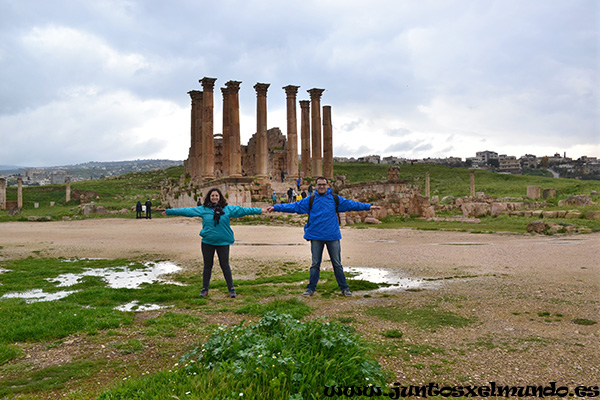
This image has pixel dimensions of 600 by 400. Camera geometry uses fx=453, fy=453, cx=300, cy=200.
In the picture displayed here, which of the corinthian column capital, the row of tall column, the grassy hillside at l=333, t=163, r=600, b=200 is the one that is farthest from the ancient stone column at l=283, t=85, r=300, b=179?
the grassy hillside at l=333, t=163, r=600, b=200

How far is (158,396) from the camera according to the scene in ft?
12.6

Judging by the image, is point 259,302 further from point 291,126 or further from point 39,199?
point 39,199

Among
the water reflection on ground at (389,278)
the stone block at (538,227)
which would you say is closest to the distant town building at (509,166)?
the stone block at (538,227)

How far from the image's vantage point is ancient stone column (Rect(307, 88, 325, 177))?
41312mm

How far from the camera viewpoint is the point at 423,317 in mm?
6715

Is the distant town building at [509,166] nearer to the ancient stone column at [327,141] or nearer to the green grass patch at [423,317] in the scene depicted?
the ancient stone column at [327,141]

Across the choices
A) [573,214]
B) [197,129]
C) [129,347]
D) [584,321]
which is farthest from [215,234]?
[197,129]

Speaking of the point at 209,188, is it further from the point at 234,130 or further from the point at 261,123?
the point at 261,123

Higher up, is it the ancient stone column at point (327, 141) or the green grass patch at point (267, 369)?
the ancient stone column at point (327, 141)

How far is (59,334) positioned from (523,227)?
75.7 ft

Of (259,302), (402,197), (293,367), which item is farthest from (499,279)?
(402,197)

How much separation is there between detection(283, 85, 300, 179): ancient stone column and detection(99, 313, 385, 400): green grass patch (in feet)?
119

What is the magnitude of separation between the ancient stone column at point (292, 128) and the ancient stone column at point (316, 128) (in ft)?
5.17

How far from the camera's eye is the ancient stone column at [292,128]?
4075 cm
